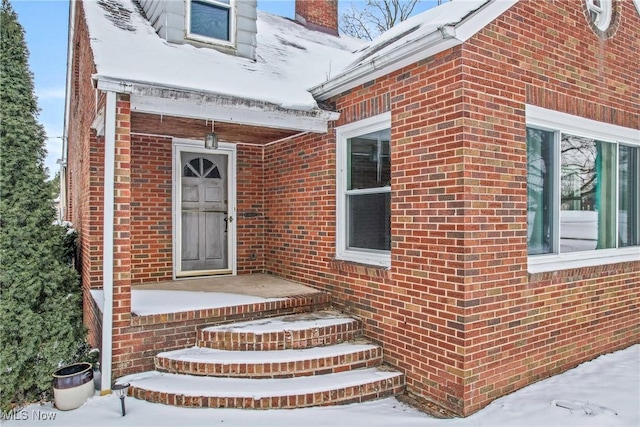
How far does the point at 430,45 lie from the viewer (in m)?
3.85

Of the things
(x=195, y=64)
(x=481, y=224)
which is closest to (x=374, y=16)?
(x=195, y=64)

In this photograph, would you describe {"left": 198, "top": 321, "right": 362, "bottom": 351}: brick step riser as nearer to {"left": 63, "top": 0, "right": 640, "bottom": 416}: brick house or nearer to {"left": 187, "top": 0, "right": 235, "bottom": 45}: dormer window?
{"left": 63, "top": 0, "right": 640, "bottom": 416}: brick house

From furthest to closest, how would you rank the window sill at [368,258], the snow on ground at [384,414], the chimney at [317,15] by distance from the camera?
the chimney at [317,15], the window sill at [368,258], the snow on ground at [384,414]

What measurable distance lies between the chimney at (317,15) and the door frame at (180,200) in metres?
4.62

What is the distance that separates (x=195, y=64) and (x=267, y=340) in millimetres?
3463

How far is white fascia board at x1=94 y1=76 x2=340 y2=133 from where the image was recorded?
13.6 ft

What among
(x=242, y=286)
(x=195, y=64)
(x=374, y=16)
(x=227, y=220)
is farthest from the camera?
(x=374, y=16)

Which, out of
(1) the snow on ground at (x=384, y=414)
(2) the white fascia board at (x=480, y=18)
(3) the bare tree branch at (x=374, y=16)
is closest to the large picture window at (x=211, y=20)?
(2) the white fascia board at (x=480, y=18)

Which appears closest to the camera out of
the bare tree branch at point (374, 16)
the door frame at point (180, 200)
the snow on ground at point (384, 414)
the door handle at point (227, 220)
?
the snow on ground at point (384, 414)

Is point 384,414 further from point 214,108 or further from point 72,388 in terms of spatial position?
point 214,108

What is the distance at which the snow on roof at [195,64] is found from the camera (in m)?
4.43

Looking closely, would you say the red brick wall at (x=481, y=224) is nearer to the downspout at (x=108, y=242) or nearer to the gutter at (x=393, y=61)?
the gutter at (x=393, y=61)

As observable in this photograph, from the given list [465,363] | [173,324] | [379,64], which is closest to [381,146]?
[379,64]

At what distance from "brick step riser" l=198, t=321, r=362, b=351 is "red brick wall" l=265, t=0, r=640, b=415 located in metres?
0.62
